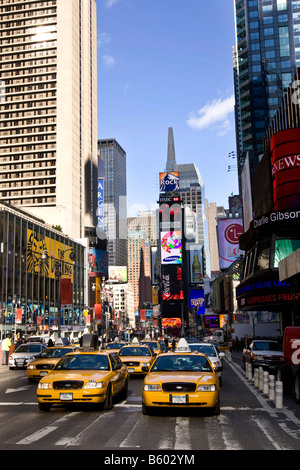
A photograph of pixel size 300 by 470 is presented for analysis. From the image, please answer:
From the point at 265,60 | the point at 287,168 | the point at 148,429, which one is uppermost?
the point at 265,60

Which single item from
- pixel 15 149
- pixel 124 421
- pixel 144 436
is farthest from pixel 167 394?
pixel 15 149

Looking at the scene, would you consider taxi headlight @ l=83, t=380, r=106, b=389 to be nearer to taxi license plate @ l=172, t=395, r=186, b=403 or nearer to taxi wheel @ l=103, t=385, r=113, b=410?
taxi wheel @ l=103, t=385, r=113, b=410

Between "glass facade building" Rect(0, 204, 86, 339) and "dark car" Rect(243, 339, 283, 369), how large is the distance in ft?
121

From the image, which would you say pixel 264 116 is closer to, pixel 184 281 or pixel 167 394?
pixel 184 281

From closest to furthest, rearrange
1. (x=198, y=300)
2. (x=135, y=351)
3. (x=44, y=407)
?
1. (x=44, y=407)
2. (x=135, y=351)
3. (x=198, y=300)

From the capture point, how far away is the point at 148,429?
10.2 m

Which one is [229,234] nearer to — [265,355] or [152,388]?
[265,355]

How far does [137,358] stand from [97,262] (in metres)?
112

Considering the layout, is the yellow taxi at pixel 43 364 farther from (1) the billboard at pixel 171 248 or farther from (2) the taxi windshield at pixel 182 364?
(1) the billboard at pixel 171 248

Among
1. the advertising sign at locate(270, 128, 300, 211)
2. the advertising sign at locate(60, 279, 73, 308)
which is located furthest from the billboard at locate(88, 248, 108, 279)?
the advertising sign at locate(270, 128, 300, 211)

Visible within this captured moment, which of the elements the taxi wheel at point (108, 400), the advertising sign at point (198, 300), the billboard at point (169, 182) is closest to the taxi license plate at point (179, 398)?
the taxi wheel at point (108, 400)

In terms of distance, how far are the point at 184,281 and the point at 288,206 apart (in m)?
147

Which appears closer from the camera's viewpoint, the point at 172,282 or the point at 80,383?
the point at 80,383

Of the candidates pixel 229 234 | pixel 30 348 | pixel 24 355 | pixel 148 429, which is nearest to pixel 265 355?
pixel 148 429
